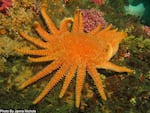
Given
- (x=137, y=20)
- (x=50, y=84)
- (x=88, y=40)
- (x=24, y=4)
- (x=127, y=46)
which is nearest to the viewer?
(x=50, y=84)

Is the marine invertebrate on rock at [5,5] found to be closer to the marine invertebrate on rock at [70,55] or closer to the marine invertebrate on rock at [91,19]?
the marine invertebrate on rock at [70,55]

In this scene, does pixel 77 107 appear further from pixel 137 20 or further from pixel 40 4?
pixel 137 20

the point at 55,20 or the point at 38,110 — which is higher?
the point at 55,20

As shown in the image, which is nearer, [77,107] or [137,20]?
[77,107]

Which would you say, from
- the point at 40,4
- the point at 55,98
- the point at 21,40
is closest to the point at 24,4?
the point at 40,4

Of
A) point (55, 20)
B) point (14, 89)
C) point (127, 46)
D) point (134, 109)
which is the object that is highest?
point (55, 20)

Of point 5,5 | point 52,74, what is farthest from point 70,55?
point 5,5

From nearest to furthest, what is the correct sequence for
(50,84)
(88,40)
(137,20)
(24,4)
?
(50,84), (88,40), (24,4), (137,20)

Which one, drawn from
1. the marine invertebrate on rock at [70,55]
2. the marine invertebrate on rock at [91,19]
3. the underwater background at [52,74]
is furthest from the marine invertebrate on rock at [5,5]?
the marine invertebrate on rock at [91,19]
